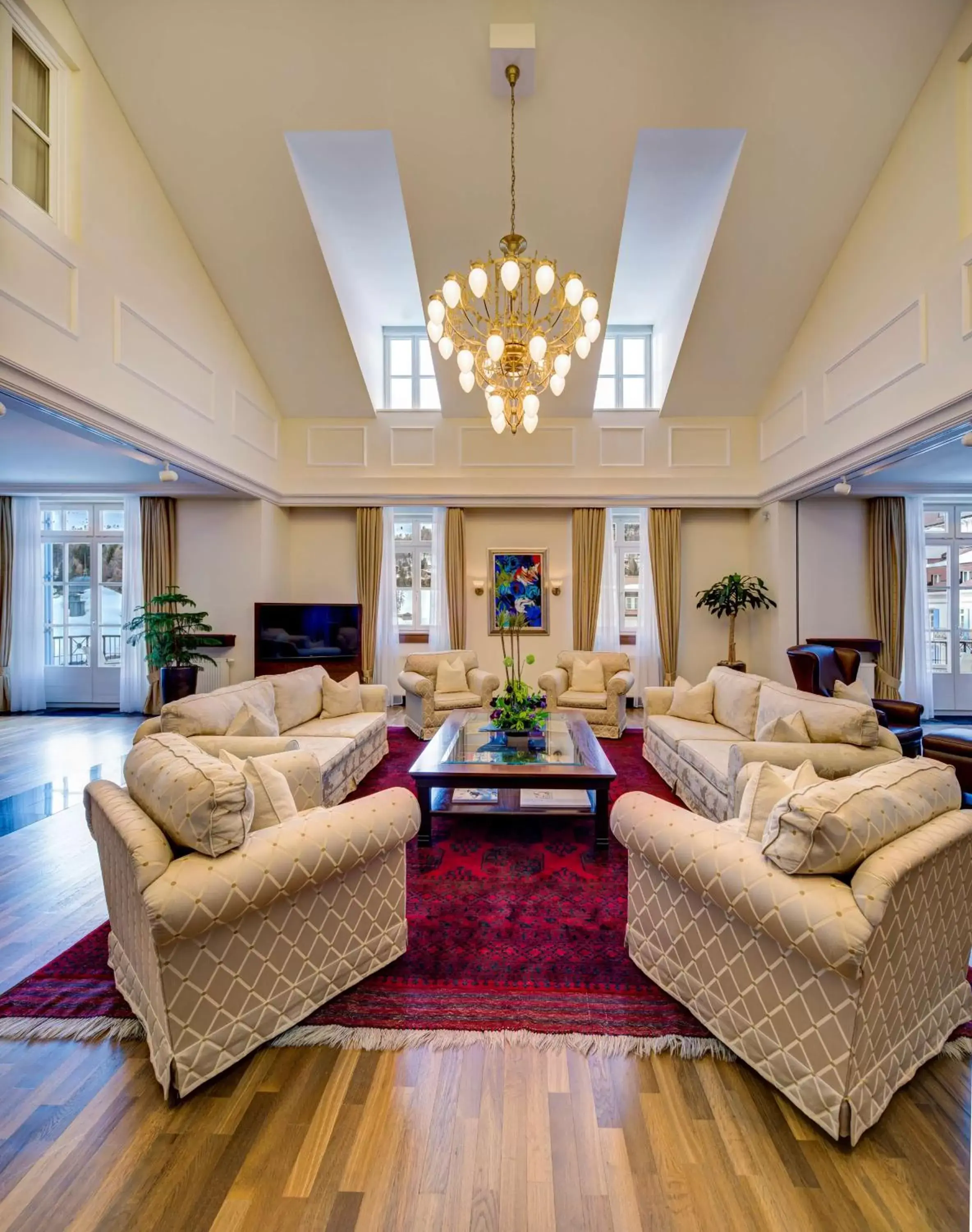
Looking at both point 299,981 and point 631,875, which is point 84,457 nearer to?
point 299,981

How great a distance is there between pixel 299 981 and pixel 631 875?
1217 mm

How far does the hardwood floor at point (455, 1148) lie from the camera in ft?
4.23

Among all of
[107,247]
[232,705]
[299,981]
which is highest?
[107,247]

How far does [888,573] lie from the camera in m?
6.41

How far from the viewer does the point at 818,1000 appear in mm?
1478

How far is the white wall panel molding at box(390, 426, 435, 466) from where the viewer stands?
275 inches

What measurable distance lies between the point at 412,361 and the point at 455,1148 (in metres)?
7.51

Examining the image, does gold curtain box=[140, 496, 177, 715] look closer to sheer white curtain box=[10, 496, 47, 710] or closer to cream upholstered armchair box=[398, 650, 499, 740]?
sheer white curtain box=[10, 496, 47, 710]

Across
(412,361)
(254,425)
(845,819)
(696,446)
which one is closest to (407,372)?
(412,361)

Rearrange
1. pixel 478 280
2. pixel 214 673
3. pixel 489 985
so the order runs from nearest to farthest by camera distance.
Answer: pixel 489 985 → pixel 478 280 → pixel 214 673

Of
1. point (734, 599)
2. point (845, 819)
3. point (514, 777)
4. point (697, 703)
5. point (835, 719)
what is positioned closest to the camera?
point (845, 819)

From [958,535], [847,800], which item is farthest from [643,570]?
[847,800]

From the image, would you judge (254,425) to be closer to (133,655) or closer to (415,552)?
(415,552)

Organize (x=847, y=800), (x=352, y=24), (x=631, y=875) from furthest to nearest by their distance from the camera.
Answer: (x=352, y=24) < (x=631, y=875) < (x=847, y=800)
